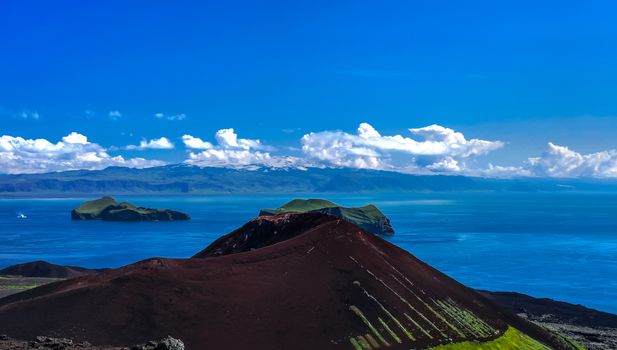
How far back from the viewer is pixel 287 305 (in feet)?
186

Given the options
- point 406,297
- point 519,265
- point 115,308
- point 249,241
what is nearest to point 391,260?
point 406,297

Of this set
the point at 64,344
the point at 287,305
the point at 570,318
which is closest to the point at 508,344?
the point at 287,305

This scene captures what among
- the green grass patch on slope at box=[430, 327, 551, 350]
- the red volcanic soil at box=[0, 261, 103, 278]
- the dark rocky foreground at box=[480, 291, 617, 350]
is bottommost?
the dark rocky foreground at box=[480, 291, 617, 350]

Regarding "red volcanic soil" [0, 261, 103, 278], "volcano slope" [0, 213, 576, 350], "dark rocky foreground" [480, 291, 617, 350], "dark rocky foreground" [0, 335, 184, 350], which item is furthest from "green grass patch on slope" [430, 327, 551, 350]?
"red volcanic soil" [0, 261, 103, 278]

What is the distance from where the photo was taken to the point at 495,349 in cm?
5922

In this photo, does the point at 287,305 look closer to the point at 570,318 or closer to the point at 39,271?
the point at 570,318

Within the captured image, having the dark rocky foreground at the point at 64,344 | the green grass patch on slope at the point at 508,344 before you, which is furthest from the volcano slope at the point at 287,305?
the dark rocky foreground at the point at 64,344

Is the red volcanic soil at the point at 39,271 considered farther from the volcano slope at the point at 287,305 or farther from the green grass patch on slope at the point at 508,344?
the green grass patch on slope at the point at 508,344

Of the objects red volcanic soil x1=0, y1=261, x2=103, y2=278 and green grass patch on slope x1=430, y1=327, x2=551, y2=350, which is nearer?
green grass patch on slope x1=430, y1=327, x2=551, y2=350

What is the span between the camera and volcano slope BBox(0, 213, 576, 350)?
50156 mm

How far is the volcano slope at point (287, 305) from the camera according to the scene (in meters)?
50.2

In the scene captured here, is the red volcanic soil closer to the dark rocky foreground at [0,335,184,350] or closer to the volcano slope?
the volcano slope

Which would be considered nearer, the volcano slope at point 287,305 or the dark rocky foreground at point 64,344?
the dark rocky foreground at point 64,344

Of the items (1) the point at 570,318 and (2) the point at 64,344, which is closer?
(2) the point at 64,344
